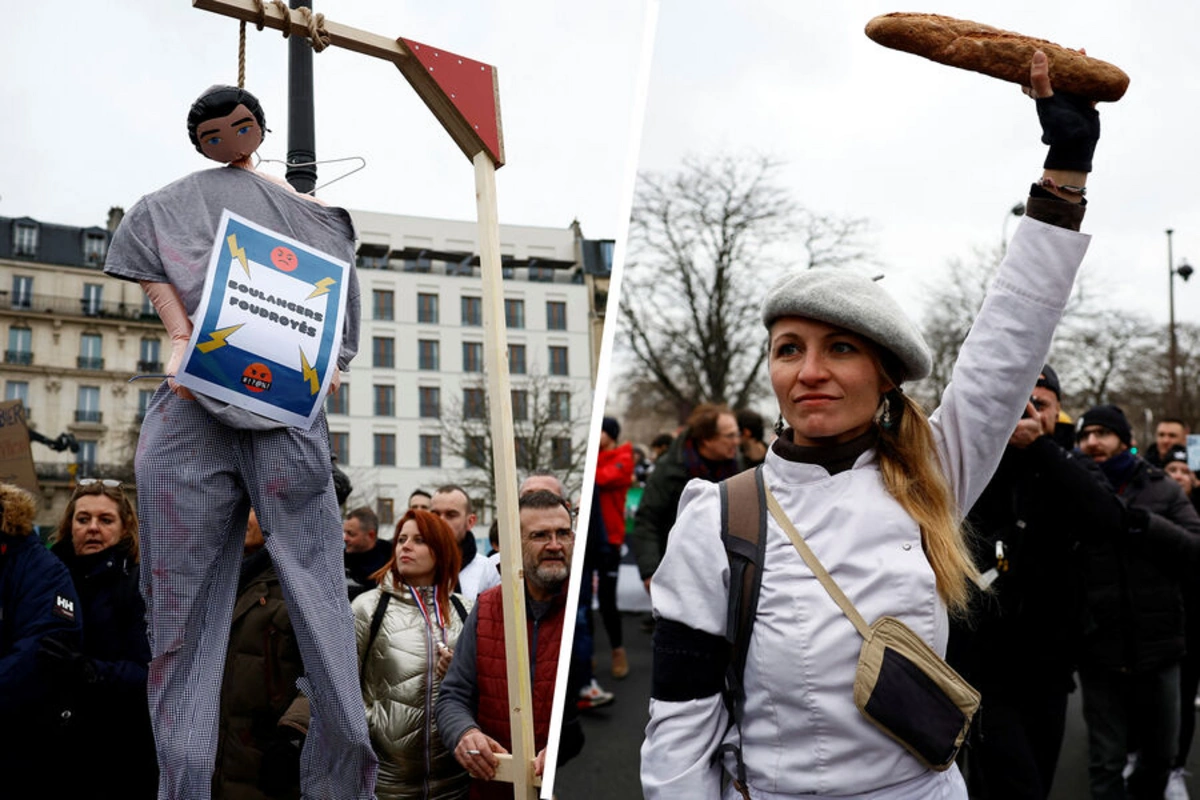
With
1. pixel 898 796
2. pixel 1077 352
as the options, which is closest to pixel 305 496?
pixel 898 796

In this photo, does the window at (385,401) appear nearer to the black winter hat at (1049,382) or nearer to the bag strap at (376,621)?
the bag strap at (376,621)

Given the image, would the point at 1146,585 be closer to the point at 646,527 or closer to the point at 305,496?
the point at 646,527

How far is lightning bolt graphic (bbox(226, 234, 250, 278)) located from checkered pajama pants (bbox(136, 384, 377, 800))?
0.35 meters

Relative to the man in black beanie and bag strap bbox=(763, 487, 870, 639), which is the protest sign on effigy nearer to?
bag strap bbox=(763, 487, 870, 639)

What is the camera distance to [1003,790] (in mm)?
3842

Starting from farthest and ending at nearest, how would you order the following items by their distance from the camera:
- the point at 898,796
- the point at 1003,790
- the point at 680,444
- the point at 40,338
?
the point at 40,338 → the point at 680,444 → the point at 1003,790 → the point at 898,796

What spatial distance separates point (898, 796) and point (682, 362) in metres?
20.2

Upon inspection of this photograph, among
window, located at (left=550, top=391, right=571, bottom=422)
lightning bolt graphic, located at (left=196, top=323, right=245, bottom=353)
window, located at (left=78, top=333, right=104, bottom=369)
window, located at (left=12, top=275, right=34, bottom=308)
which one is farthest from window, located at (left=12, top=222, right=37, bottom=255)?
lightning bolt graphic, located at (left=196, top=323, right=245, bottom=353)

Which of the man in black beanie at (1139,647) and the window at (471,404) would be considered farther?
the window at (471,404)

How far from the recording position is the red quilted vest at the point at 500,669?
3.26m

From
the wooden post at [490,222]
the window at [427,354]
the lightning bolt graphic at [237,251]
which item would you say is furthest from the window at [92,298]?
the lightning bolt graphic at [237,251]

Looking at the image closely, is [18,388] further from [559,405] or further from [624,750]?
[624,750]

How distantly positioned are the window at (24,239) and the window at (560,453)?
4287 centimetres

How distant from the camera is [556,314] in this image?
534 cm
